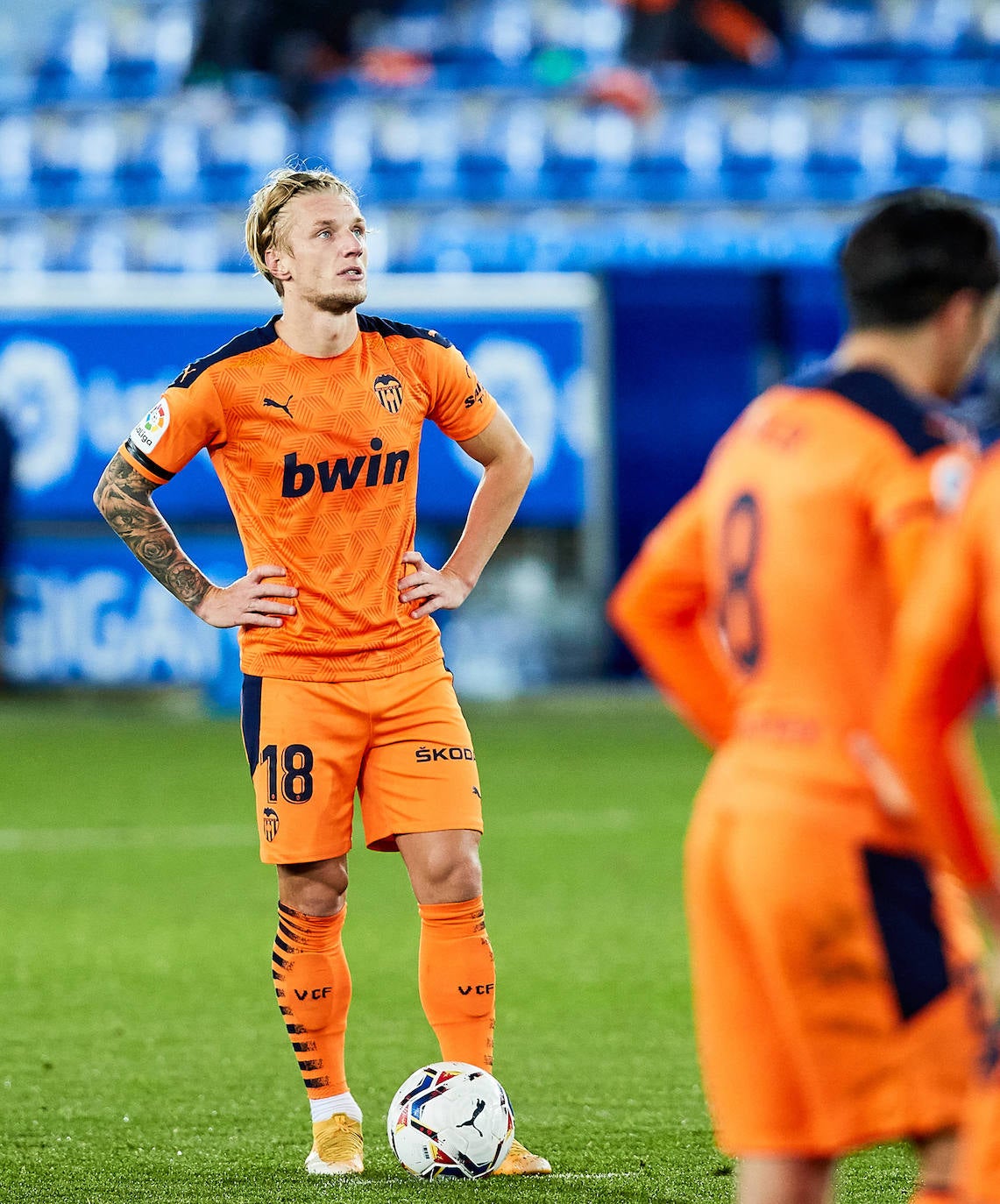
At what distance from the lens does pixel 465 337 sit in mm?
16469

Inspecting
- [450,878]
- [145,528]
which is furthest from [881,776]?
[145,528]

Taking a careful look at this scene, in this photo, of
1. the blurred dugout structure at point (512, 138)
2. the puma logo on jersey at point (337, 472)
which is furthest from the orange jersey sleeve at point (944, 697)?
the blurred dugout structure at point (512, 138)

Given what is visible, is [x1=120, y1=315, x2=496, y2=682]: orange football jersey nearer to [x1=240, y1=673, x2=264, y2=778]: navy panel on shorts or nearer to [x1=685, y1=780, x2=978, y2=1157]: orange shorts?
[x1=240, y1=673, x2=264, y2=778]: navy panel on shorts

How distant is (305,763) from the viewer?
416 cm

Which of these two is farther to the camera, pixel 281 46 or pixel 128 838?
pixel 281 46

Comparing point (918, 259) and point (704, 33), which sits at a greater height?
point (704, 33)

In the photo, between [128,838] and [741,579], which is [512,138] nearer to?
[128,838]

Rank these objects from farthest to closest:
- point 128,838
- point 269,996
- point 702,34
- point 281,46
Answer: point 281,46
point 702,34
point 128,838
point 269,996

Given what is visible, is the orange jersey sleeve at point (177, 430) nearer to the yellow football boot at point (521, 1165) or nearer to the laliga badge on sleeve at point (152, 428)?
the laliga badge on sleeve at point (152, 428)

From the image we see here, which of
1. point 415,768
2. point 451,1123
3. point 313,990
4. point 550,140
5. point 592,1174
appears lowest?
point 592,1174

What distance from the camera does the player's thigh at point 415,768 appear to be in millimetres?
4172

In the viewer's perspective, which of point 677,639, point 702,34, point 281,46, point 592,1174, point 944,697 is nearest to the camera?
point 944,697

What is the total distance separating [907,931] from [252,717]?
222 centimetres

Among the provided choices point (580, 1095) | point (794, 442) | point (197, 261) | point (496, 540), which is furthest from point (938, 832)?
point (197, 261)
